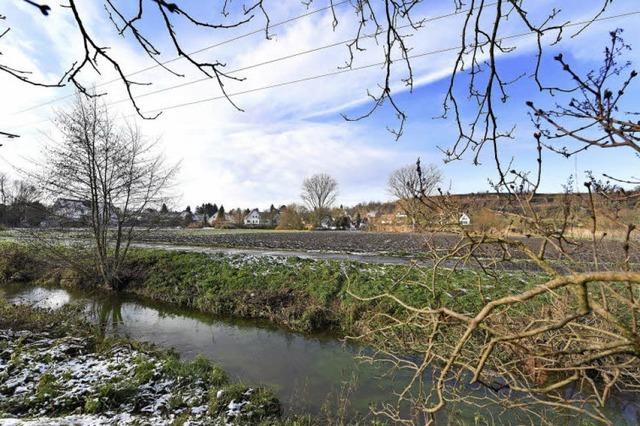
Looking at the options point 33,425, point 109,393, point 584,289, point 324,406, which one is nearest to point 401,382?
point 324,406

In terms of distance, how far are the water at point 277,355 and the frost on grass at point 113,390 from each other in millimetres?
708

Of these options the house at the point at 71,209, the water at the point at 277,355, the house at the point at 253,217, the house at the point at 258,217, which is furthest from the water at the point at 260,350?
the house at the point at 253,217

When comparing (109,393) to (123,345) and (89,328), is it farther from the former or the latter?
(89,328)

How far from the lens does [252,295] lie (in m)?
11.1

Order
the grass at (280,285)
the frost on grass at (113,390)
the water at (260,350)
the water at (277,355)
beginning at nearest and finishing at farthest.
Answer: the frost on grass at (113,390) < the water at (277,355) < the water at (260,350) < the grass at (280,285)

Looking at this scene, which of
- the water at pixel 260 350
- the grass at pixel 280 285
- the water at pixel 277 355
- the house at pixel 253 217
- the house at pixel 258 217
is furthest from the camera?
the house at pixel 253 217

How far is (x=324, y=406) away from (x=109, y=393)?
3.06m

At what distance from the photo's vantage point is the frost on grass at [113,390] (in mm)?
4672

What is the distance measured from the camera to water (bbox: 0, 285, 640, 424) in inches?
215

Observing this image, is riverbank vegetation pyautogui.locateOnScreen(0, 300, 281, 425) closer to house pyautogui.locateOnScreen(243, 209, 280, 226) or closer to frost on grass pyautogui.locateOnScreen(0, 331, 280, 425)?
frost on grass pyautogui.locateOnScreen(0, 331, 280, 425)

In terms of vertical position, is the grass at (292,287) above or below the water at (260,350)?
above

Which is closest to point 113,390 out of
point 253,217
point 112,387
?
point 112,387

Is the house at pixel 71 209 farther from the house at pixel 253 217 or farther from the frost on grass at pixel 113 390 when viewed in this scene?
the house at pixel 253 217

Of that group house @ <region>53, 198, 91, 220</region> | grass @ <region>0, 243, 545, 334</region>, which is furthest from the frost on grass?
house @ <region>53, 198, 91, 220</region>
